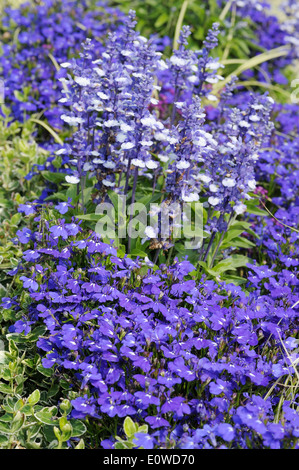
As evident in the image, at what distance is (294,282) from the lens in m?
3.50

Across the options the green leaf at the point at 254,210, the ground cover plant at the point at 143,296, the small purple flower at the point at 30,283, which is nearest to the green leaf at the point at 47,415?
the ground cover plant at the point at 143,296

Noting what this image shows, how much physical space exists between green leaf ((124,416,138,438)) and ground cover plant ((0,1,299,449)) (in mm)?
12

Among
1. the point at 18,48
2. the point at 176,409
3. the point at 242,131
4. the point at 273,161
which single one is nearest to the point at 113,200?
the point at 242,131

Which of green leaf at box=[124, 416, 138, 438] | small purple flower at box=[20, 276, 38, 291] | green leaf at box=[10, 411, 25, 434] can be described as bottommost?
green leaf at box=[10, 411, 25, 434]

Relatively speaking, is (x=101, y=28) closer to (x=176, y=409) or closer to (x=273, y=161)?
(x=273, y=161)

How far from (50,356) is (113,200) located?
4.32ft

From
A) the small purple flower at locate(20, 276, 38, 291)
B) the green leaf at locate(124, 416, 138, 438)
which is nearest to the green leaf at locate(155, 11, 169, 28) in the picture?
the small purple flower at locate(20, 276, 38, 291)

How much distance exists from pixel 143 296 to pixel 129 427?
84 centimetres

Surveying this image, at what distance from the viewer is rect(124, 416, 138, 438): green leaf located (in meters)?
2.43

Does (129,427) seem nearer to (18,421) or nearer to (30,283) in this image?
(18,421)

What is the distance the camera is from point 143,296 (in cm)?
300

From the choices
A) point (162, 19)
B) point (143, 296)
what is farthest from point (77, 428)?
point (162, 19)

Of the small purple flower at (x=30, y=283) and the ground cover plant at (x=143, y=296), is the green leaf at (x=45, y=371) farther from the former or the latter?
the small purple flower at (x=30, y=283)

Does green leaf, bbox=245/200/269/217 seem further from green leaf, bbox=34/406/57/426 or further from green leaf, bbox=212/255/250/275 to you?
green leaf, bbox=34/406/57/426
